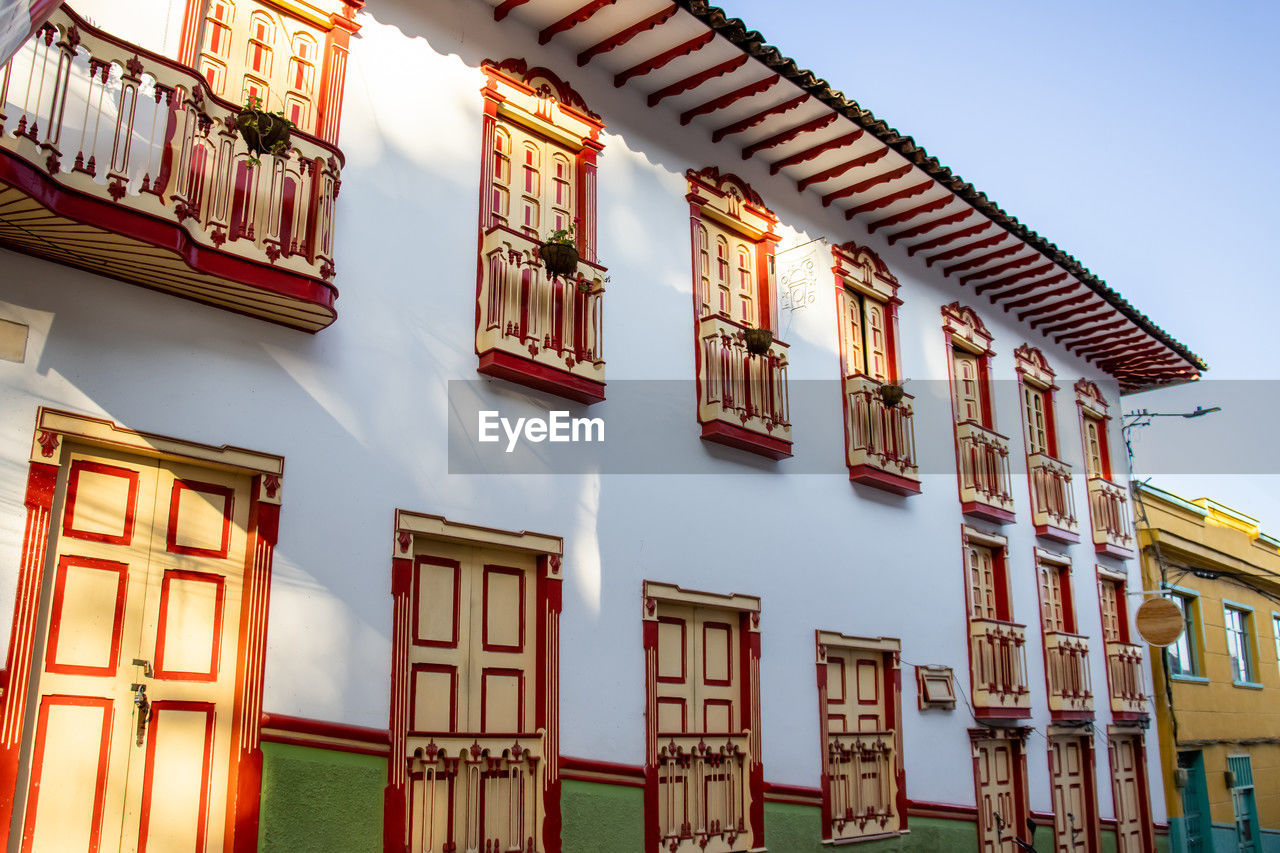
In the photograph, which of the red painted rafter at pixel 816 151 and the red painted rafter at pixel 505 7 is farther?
the red painted rafter at pixel 816 151

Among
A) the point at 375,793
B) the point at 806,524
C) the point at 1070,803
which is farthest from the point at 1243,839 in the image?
the point at 375,793

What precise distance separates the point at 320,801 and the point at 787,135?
7.58 m

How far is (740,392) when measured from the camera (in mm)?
10578

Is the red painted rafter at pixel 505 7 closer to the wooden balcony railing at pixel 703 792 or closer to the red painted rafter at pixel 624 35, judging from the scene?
the red painted rafter at pixel 624 35

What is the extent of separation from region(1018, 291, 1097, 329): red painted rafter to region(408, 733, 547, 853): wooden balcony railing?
10708 mm

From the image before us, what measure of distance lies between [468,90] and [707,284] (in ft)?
9.92

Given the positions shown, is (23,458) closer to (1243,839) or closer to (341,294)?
(341,294)

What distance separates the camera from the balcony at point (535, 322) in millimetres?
8555

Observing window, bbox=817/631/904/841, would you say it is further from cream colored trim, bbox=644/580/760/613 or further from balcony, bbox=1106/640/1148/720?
balcony, bbox=1106/640/1148/720

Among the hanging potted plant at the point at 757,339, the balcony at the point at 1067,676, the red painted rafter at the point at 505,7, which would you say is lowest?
the balcony at the point at 1067,676

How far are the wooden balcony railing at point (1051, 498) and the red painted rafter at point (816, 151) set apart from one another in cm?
578

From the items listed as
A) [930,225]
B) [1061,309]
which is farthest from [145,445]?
[1061,309]

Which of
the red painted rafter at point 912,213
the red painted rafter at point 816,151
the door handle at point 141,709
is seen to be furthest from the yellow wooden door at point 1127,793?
the door handle at point 141,709

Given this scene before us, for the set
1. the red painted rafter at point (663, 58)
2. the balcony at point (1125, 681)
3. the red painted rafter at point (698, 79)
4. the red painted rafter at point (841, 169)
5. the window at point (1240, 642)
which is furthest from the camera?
the window at point (1240, 642)
